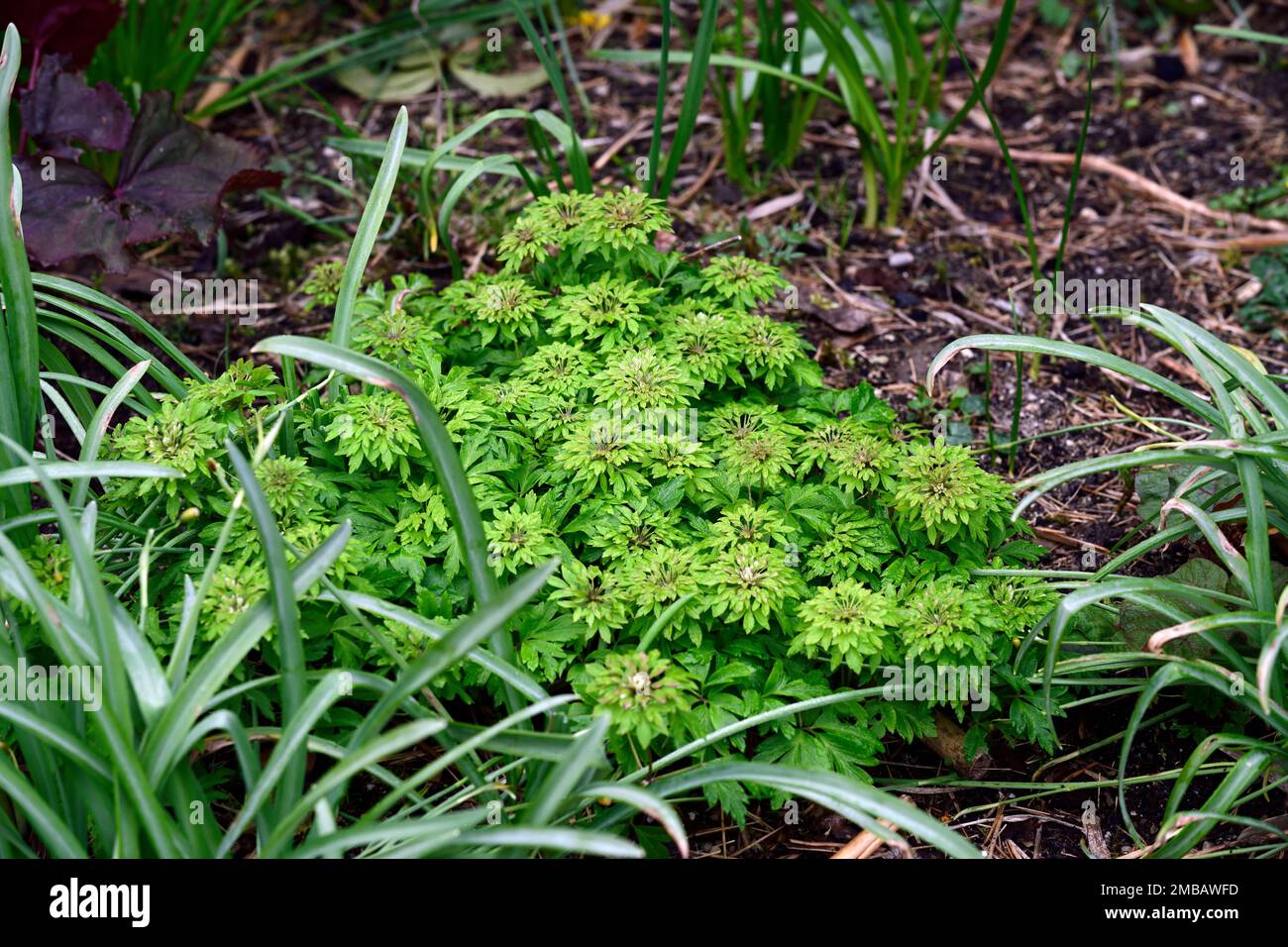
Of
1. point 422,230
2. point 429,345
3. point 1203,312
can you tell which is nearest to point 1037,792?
point 429,345

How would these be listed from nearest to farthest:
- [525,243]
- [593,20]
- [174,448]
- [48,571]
Answer: [48,571], [174,448], [525,243], [593,20]

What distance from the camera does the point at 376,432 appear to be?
222cm

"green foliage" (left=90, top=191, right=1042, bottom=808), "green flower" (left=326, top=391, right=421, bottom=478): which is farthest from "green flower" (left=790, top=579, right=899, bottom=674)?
"green flower" (left=326, top=391, right=421, bottom=478)

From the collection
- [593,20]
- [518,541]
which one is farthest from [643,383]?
[593,20]

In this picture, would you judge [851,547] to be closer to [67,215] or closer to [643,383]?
[643,383]

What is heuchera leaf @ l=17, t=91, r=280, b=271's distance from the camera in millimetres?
2779

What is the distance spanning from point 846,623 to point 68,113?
2439 millimetres

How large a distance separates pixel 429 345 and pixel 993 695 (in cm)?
140

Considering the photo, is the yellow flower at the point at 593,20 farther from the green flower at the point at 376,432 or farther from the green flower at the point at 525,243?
the green flower at the point at 376,432

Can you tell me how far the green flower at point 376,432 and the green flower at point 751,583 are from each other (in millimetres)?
651

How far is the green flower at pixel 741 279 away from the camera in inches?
104

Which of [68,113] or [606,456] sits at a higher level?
[68,113]

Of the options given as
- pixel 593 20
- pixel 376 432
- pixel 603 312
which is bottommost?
pixel 376 432

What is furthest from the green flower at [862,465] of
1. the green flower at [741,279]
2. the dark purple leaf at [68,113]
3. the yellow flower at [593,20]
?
the yellow flower at [593,20]
